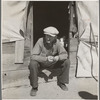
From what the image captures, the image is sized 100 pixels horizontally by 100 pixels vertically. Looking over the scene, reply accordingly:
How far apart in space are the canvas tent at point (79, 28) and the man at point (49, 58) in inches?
3.5

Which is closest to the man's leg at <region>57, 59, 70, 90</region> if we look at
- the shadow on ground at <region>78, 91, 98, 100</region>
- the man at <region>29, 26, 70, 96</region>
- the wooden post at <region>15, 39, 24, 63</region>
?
the man at <region>29, 26, 70, 96</region>

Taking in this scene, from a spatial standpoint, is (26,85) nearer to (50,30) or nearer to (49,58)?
(49,58)

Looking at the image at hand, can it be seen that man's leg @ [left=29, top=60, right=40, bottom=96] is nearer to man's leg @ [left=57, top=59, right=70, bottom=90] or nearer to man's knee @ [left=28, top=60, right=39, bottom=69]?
man's knee @ [left=28, top=60, right=39, bottom=69]

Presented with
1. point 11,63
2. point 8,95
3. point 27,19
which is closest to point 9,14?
point 27,19

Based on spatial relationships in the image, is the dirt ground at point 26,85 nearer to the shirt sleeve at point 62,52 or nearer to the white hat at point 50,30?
the shirt sleeve at point 62,52

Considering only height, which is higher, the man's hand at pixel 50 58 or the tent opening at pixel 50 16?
the tent opening at pixel 50 16

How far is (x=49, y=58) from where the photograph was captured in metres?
2.92

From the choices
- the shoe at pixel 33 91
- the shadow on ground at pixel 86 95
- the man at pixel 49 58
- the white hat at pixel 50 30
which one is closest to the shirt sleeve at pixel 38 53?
the man at pixel 49 58

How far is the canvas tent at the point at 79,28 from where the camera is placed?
2.78 meters

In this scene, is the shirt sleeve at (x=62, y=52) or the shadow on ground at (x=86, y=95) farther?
the shirt sleeve at (x=62, y=52)

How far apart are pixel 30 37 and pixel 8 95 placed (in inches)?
18.0

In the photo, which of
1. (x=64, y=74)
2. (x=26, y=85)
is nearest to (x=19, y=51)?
(x=26, y=85)

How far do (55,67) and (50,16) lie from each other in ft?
1.25

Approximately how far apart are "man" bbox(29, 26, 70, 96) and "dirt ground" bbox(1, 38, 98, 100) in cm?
4
